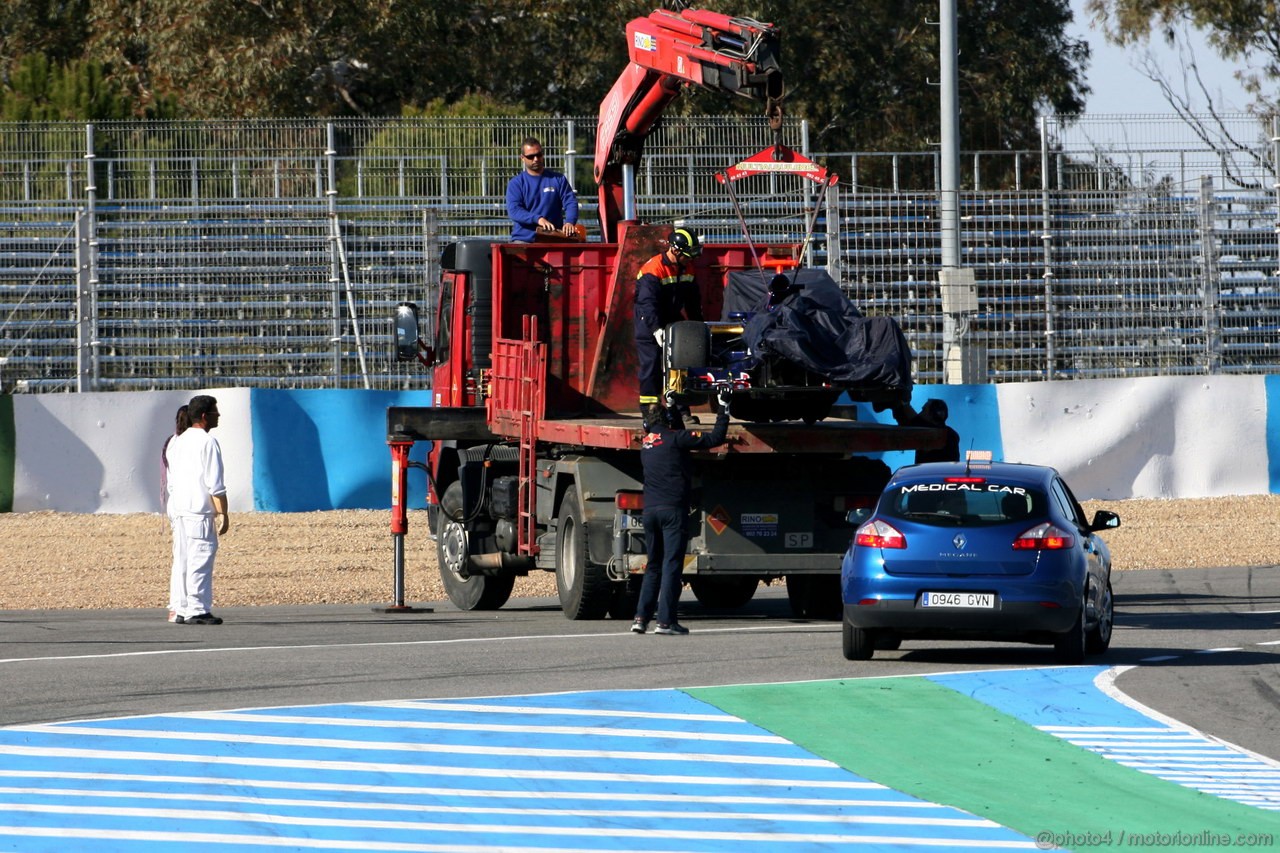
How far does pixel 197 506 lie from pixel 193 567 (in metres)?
0.48

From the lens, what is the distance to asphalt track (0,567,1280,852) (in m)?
8.25

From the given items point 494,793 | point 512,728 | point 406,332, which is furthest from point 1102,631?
point 406,332

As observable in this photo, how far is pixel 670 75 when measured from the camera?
695 inches

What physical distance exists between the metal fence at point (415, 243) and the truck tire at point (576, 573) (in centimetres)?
1054

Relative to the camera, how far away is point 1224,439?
24906mm

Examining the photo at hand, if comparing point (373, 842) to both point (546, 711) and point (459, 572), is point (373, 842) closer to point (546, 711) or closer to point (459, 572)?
point (546, 711)

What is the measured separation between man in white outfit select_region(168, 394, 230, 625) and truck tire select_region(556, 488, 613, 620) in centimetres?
264

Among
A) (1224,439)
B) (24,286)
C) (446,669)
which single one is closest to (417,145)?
(24,286)

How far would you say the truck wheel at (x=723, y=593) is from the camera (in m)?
17.8

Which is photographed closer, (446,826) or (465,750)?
(446,826)

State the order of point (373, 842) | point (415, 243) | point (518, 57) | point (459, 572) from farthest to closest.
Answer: point (518, 57) → point (415, 243) → point (459, 572) → point (373, 842)

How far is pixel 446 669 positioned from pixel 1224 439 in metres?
14.7

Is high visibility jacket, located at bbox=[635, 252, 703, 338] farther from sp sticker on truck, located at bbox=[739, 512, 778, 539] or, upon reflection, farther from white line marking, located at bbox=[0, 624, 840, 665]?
white line marking, located at bbox=[0, 624, 840, 665]

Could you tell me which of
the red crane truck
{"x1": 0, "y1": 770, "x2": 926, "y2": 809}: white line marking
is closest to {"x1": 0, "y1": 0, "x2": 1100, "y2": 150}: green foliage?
the red crane truck
